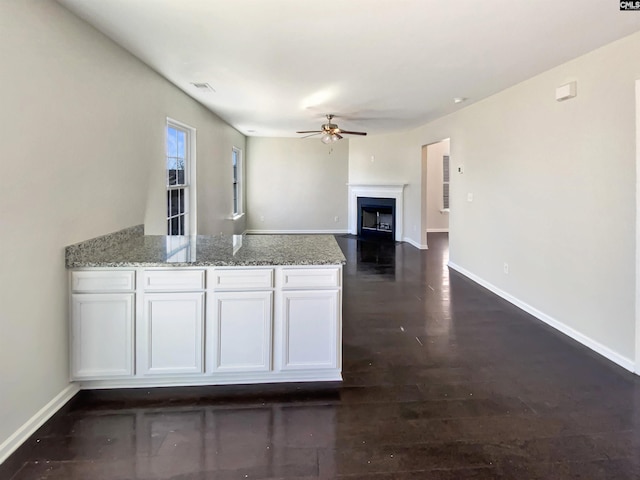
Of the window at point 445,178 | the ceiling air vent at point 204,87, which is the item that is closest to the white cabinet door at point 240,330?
the ceiling air vent at point 204,87

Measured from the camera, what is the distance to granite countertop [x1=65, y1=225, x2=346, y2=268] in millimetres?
2527

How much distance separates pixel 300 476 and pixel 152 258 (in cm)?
154

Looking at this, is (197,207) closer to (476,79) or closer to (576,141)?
(476,79)

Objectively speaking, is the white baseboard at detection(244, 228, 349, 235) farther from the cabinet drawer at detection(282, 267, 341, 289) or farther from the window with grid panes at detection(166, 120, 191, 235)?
the cabinet drawer at detection(282, 267, 341, 289)

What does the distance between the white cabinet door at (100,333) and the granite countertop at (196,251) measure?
23cm

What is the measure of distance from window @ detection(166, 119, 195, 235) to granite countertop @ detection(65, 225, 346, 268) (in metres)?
1.22

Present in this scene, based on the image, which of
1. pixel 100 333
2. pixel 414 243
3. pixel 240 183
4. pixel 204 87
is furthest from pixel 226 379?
pixel 240 183

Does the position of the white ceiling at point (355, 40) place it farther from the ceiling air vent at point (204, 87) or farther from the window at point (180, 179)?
the window at point (180, 179)

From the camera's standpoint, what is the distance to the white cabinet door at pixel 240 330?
8.49 ft

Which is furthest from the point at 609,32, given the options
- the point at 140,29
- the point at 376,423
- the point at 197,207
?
the point at 197,207

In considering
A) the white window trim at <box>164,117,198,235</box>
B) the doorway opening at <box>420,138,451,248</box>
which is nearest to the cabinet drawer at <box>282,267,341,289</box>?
the white window trim at <box>164,117,198,235</box>

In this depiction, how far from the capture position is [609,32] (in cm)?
284

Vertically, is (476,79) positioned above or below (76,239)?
above

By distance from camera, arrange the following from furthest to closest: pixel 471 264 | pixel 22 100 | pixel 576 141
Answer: pixel 471 264, pixel 576 141, pixel 22 100
